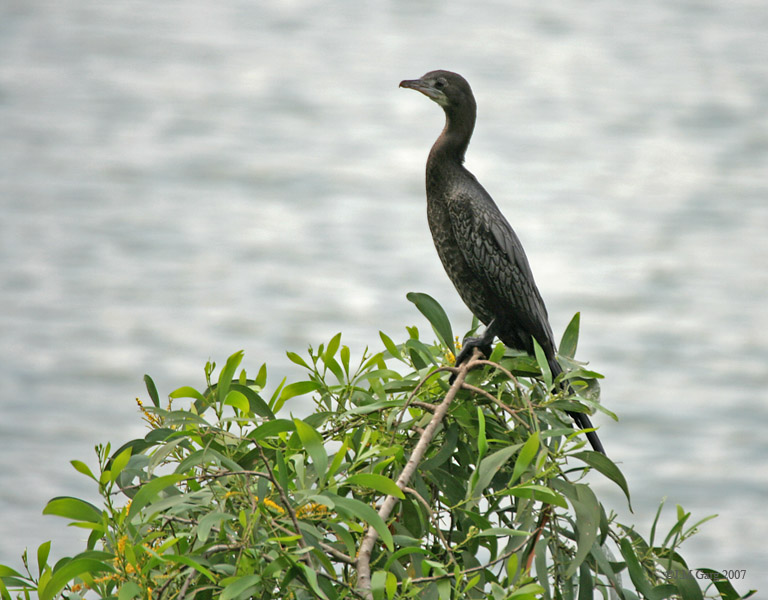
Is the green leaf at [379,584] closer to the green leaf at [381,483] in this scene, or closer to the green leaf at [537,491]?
the green leaf at [381,483]

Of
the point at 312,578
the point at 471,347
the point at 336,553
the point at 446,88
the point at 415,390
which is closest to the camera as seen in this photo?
the point at 312,578

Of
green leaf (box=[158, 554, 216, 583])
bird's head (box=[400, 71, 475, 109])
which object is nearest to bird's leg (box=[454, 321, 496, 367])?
bird's head (box=[400, 71, 475, 109])

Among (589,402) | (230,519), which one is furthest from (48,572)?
(589,402)

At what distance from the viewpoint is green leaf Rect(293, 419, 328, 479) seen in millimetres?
887

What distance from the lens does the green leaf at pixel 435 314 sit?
1.26m

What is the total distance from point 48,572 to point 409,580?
0.37 meters

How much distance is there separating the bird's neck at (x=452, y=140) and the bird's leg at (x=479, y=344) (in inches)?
11.8

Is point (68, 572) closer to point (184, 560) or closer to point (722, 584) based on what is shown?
point (184, 560)

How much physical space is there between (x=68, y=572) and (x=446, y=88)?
1.03 metres

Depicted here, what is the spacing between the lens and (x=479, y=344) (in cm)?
148

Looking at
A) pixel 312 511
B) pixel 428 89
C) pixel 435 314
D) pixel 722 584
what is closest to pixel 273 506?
pixel 312 511

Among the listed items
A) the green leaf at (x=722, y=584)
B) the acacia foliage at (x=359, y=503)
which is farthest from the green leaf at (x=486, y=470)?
the green leaf at (x=722, y=584)

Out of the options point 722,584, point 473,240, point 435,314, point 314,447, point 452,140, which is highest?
point 452,140

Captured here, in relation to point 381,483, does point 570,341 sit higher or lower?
higher
